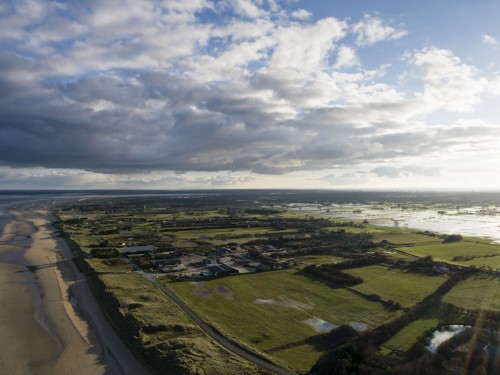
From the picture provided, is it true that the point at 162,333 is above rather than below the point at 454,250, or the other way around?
below

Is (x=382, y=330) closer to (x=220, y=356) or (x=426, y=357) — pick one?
(x=426, y=357)

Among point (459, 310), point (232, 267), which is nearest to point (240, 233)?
point (232, 267)

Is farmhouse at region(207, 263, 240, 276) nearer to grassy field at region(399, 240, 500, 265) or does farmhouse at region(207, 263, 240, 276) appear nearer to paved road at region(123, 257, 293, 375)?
paved road at region(123, 257, 293, 375)

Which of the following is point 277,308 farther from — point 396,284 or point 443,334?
point 396,284

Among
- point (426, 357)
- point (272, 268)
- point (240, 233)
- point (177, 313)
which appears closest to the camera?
point (426, 357)

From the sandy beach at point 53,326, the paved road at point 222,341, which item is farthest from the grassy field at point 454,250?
the sandy beach at point 53,326

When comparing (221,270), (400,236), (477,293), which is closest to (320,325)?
(477,293)
